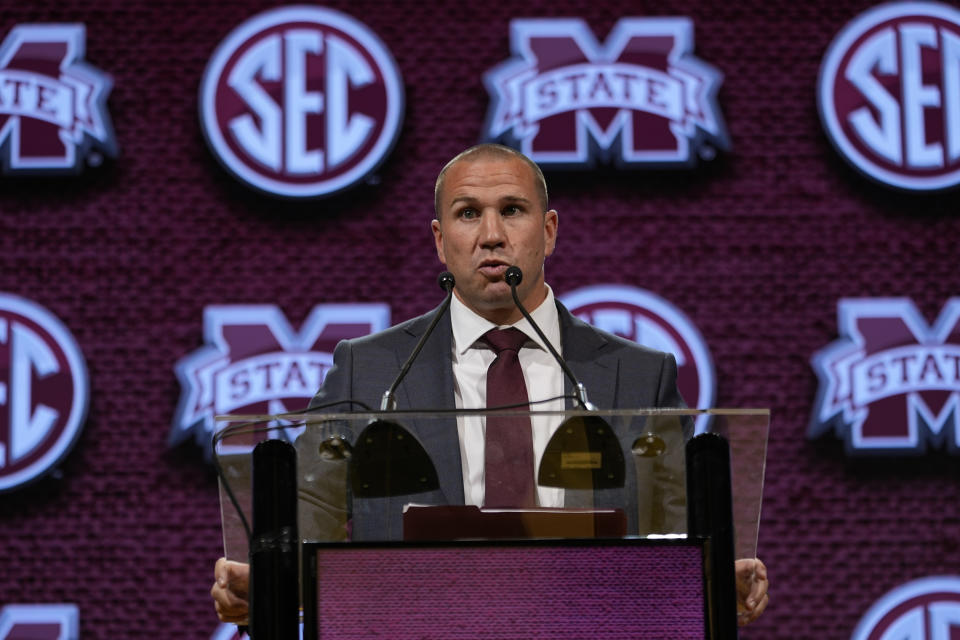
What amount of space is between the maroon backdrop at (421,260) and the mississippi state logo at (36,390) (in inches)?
1.7

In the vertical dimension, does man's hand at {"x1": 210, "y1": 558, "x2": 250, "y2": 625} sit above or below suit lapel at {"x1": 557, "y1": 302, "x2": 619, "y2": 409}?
below

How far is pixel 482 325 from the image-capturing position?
2273 millimetres

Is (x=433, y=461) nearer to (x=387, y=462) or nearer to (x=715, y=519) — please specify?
(x=387, y=462)

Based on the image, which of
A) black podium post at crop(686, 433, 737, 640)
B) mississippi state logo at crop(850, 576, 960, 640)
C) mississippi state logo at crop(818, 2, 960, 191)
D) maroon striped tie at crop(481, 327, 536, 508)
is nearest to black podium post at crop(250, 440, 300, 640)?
maroon striped tie at crop(481, 327, 536, 508)

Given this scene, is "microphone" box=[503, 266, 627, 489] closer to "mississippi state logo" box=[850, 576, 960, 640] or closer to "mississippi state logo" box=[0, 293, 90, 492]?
"mississippi state logo" box=[850, 576, 960, 640]

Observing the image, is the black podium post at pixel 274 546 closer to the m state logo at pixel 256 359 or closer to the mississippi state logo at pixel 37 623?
the m state logo at pixel 256 359

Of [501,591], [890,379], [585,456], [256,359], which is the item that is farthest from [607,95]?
[501,591]

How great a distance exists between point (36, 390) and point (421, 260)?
1.15 m

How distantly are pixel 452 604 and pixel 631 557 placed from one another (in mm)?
192

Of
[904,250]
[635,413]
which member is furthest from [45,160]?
[635,413]

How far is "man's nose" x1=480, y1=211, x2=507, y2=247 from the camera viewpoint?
2275 mm

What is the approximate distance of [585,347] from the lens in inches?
86.8

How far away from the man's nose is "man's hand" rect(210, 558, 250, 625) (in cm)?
90

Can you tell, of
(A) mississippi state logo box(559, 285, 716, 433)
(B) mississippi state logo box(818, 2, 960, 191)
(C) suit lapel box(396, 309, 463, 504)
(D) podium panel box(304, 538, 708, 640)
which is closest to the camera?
(D) podium panel box(304, 538, 708, 640)
